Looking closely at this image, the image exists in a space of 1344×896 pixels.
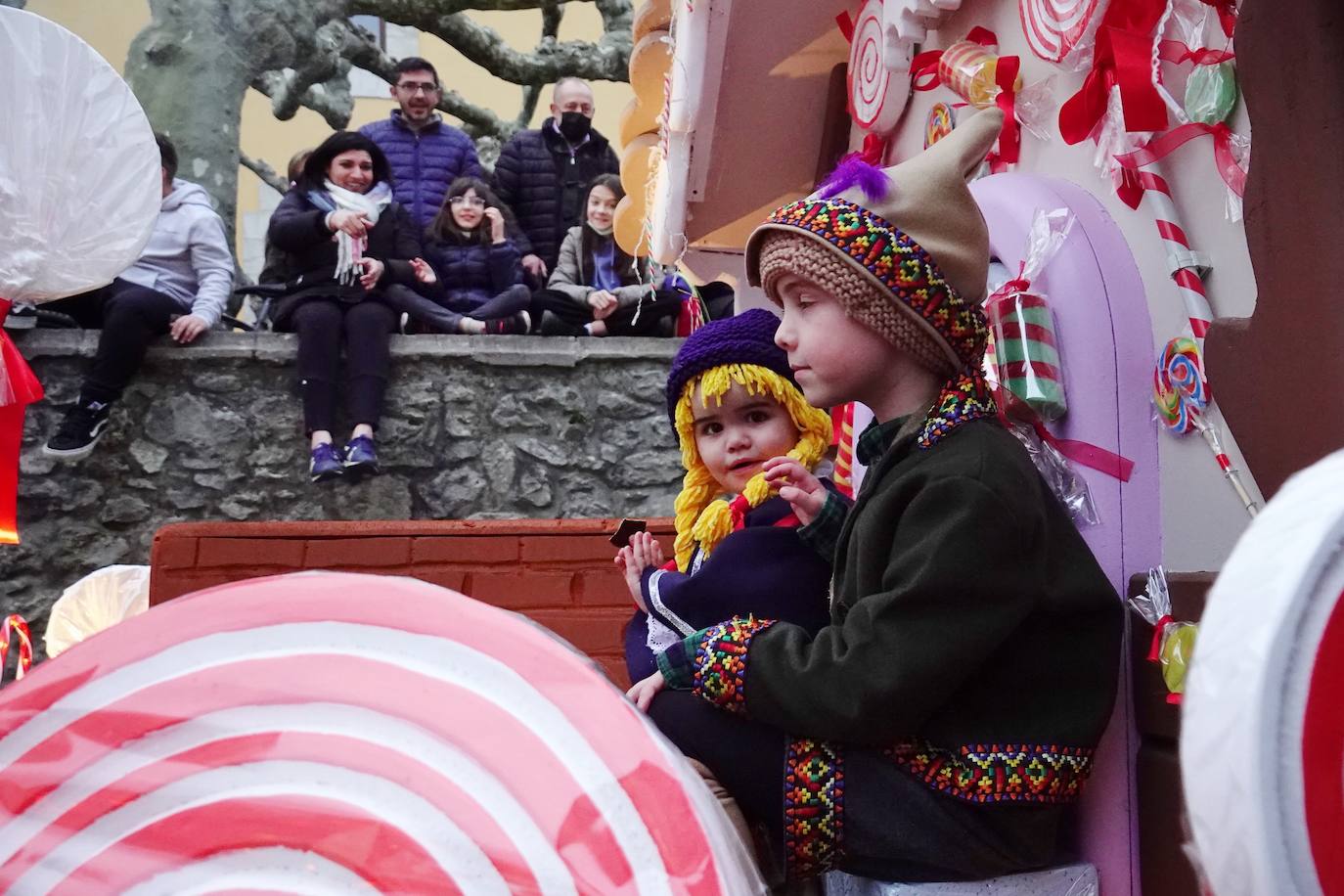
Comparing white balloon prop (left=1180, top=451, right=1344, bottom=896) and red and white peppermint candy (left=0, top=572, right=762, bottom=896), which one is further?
red and white peppermint candy (left=0, top=572, right=762, bottom=896)

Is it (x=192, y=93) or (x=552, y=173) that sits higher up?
(x=192, y=93)

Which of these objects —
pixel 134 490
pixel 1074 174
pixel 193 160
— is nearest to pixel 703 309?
pixel 1074 174

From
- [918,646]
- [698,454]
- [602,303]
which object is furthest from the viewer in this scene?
[602,303]

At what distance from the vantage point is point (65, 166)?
2498mm

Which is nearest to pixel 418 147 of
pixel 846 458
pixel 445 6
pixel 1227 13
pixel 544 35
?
pixel 445 6

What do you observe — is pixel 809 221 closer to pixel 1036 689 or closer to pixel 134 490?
pixel 1036 689

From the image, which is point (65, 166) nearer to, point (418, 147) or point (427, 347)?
point (427, 347)

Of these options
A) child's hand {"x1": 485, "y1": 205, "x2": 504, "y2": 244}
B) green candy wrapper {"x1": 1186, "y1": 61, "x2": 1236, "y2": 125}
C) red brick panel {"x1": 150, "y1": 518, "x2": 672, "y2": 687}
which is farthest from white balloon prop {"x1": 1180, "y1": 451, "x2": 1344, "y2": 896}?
child's hand {"x1": 485, "y1": 205, "x2": 504, "y2": 244}

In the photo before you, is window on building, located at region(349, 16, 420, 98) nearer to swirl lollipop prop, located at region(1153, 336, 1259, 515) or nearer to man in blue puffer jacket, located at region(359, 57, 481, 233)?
man in blue puffer jacket, located at region(359, 57, 481, 233)

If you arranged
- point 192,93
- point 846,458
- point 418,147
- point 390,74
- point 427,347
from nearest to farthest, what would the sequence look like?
point 846,458 < point 427,347 < point 418,147 < point 192,93 < point 390,74

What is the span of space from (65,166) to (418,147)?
306cm

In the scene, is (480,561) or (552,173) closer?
(480,561)

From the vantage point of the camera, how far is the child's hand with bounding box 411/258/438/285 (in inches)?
199

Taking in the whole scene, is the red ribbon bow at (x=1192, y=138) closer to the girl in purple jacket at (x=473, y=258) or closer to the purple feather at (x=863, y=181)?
the purple feather at (x=863, y=181)
